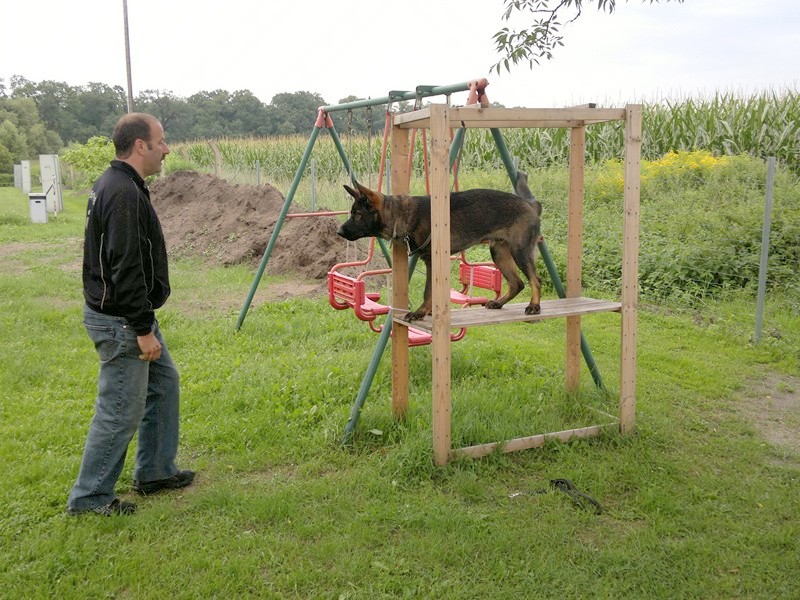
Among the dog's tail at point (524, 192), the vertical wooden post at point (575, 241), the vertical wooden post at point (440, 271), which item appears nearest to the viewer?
the vertical wooden post at point (440, 271)

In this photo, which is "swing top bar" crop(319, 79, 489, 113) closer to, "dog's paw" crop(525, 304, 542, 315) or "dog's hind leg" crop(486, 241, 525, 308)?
"dog's hind leg" crop(486, 241, 525, 308)

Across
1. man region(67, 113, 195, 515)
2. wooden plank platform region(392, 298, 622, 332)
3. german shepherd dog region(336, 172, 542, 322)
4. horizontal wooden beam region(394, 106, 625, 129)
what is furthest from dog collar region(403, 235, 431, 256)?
man region(67, 113, 195, 515)

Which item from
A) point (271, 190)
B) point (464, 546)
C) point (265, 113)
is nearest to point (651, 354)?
point (464, 546)

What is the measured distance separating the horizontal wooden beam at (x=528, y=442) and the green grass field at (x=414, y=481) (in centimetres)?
7

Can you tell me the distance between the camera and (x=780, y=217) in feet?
30.2

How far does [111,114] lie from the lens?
58.5 metres

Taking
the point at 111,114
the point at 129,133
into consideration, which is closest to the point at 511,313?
the point at 129,133

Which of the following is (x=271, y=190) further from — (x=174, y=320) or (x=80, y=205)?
(x=80, y=205)

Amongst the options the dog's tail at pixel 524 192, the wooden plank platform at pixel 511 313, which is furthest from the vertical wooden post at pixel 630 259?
the dog's tail at pixel 524 192

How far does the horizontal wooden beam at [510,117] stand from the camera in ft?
13.7

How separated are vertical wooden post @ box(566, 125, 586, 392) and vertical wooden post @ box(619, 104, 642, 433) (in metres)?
0.44

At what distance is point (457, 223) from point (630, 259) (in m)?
1.30

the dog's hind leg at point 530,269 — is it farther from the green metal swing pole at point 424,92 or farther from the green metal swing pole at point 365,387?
the green metal swing pole at point 424,92

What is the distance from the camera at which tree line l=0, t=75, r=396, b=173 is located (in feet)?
142
